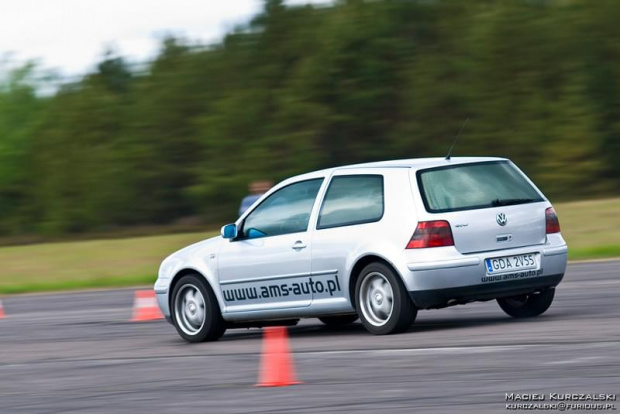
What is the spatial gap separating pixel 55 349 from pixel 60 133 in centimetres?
5916

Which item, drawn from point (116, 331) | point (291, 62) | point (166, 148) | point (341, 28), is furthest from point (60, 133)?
point (116, 331)

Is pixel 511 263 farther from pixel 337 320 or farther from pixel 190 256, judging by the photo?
pixel 190 256

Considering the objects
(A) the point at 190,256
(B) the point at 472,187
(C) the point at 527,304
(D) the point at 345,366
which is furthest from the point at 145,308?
(D) the point at 345,366

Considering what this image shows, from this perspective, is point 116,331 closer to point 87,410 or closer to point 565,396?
point 87,410

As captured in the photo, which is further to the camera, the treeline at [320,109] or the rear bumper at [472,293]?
the treeline at [320,109]

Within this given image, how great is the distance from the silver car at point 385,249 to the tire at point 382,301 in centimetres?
1

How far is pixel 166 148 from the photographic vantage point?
66312mm

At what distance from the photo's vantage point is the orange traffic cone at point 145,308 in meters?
15.4

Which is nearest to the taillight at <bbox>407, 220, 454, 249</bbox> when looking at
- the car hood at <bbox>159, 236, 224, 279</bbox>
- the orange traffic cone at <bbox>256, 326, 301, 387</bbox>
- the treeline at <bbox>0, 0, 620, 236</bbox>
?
the orange traffic cone at <bbox>256, 326, 301, 387</bbox>

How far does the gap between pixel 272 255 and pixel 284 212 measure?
0.44 m

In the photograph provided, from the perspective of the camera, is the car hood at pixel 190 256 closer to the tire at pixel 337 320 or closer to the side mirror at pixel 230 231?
the side mirror at pixel 230 231

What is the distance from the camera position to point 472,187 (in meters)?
10.5

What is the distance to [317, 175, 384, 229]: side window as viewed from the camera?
34.7ft

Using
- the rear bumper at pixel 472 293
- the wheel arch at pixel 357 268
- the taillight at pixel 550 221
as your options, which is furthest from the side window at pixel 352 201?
the taillight at pixel 550 221
